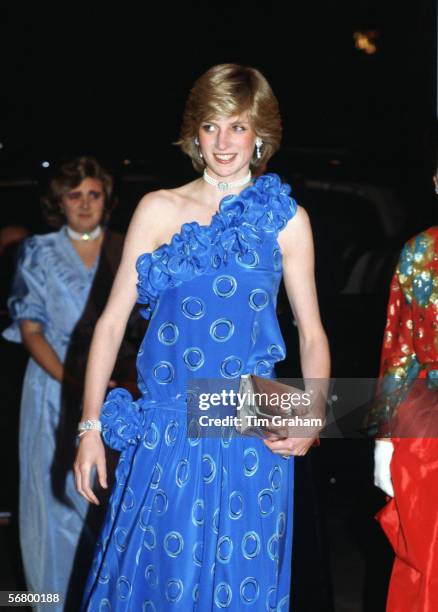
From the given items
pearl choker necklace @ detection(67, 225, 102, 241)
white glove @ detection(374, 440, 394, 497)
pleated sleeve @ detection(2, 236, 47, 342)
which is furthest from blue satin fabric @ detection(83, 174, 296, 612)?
Answer: pearl choker necklace @ detection(67, 225, 102, 241)

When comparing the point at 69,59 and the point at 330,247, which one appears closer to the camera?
the point at 330,247

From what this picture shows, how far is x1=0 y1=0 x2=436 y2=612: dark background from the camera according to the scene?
18.0 ft

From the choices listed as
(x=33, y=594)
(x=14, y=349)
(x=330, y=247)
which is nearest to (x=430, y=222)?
(x=330, y=247)

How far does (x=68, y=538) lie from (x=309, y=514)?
119 centimetres

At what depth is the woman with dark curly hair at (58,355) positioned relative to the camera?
442 centimetres

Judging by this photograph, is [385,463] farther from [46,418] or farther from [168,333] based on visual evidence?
[46,418]

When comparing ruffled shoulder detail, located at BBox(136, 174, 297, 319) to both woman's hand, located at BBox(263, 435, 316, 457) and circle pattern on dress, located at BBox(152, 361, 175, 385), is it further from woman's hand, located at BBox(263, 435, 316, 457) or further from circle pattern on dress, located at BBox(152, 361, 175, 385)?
woman's hand, located at BBox(263, 435, 316, 457)

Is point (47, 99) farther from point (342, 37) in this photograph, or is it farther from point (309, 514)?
point (309, 514)

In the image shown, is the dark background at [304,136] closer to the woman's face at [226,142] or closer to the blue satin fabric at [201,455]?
the woman's face at [226,142]

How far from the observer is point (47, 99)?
25.2 ft

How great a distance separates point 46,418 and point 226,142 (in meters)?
1.89

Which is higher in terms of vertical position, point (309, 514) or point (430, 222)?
point (430, 222)

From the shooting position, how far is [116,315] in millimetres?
3012

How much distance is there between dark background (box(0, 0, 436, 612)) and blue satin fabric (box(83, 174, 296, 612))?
1675 mm
